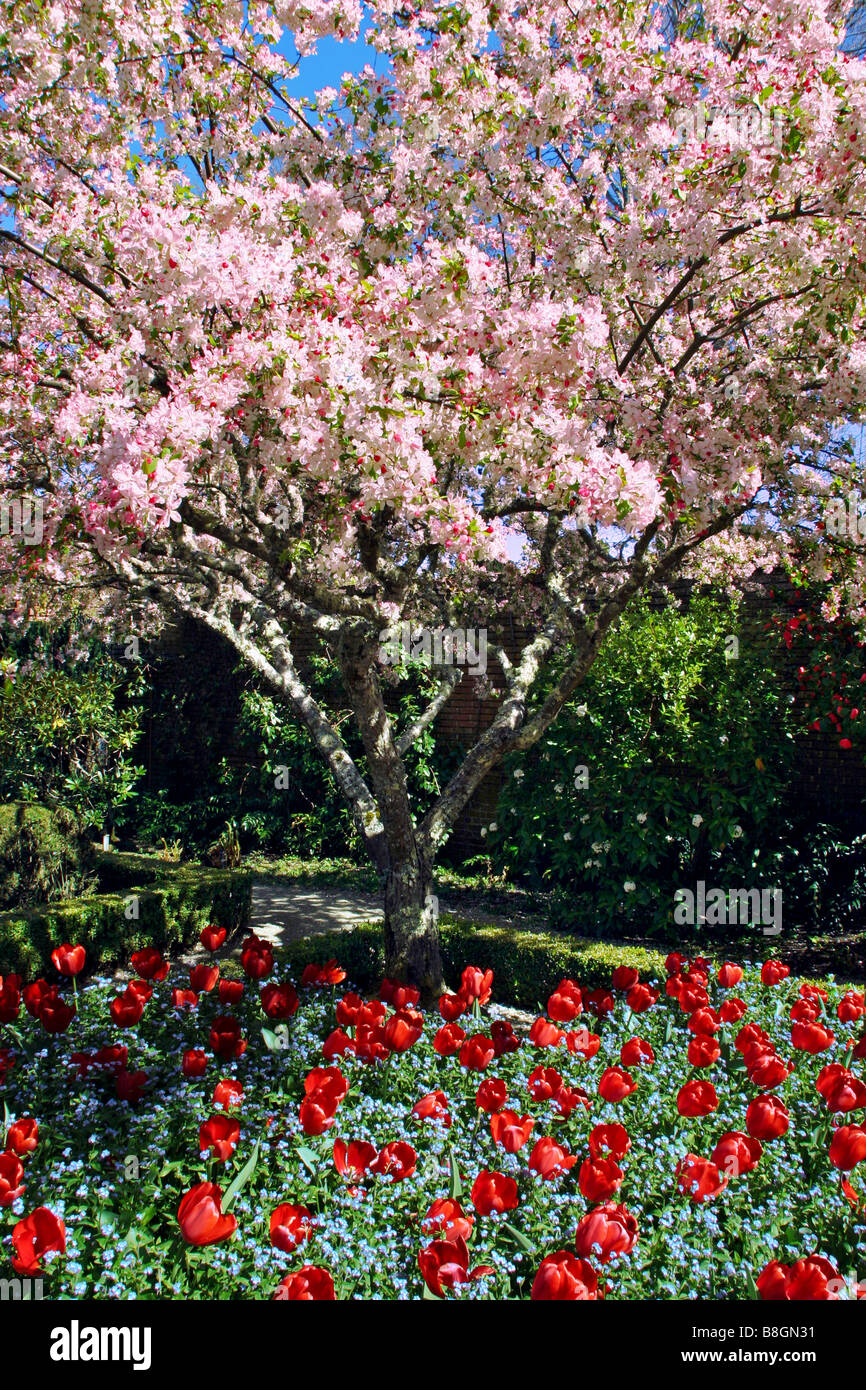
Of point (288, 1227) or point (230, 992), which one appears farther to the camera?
point (230, 992)

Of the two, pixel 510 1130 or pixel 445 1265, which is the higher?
pixel 510 1130

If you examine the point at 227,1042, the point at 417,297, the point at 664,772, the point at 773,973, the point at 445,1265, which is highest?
the point at 417,297

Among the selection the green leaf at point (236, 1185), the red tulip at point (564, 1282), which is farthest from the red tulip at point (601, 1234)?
the green leaf at point (236, 1185)

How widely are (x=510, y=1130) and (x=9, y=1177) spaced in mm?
1142

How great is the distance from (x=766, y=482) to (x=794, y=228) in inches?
49.6

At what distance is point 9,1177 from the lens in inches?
77.7

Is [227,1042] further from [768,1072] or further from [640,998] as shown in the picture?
[768,1072]

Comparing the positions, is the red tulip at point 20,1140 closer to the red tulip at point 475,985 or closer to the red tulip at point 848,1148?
the red tulip at point 475,985

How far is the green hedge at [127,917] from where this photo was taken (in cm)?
501

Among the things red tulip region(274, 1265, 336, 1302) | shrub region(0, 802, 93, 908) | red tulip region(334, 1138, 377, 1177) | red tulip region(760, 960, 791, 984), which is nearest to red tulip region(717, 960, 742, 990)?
red tulip region(760, 960, 791, 984)

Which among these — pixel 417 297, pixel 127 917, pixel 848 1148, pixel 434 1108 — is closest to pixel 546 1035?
pixel 434 1108

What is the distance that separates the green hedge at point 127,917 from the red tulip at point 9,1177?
126 inches

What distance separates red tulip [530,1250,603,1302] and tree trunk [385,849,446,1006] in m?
2.69

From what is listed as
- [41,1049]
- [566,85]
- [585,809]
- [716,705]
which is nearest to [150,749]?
[585,809]
